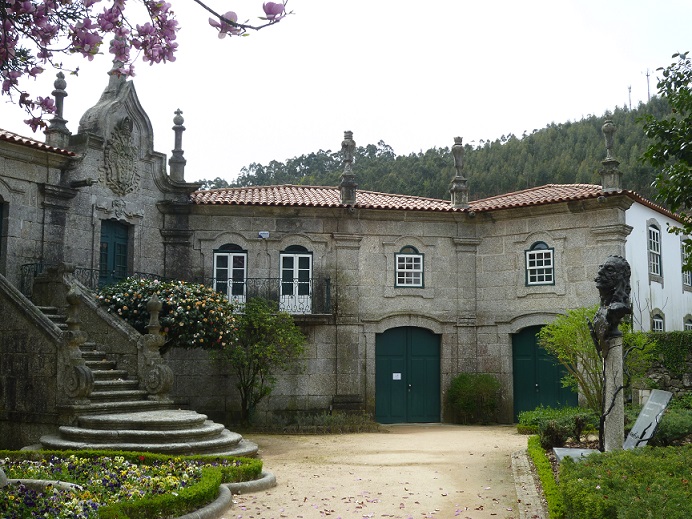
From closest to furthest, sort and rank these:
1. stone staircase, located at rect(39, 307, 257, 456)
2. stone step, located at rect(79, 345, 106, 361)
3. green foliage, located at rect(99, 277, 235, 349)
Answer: stone staircase, located at rect(39, 307, 257, 456), stone step, located at rect(79, 345, 106, 361), green foliage, located at rect(99, 277, 235, 349)

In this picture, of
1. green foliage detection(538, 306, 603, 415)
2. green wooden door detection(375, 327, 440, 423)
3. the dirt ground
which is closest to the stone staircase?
the dirt ground

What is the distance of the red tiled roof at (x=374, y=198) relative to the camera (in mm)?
16391

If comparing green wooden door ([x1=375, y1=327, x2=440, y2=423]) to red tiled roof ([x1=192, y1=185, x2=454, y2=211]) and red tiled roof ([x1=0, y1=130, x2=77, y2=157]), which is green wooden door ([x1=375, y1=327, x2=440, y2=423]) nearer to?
red tiled roof ([x1=192, y1=185, x2=454, y2=211])

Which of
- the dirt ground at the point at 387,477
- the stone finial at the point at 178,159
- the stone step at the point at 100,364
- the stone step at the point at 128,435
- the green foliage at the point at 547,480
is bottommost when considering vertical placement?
the dirt ground at the point at 387,477

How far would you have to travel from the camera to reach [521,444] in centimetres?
1267

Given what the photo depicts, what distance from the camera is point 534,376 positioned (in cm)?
1670

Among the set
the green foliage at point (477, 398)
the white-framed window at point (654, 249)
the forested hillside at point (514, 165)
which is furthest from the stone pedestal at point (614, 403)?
the forested hillside at point (514, 165)

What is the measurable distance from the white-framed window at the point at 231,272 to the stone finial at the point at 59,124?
4069mm

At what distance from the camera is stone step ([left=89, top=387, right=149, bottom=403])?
11.0 m

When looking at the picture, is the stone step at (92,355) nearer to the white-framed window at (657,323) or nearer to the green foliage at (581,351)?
the green foliage at (581,351)

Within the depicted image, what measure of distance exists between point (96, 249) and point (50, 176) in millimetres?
1650

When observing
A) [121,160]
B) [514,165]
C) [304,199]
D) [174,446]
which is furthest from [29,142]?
[514,165]

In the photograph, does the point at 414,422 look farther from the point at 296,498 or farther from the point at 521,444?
the point at 296,498

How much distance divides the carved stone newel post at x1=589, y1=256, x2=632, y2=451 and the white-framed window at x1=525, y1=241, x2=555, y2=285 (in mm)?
7945
